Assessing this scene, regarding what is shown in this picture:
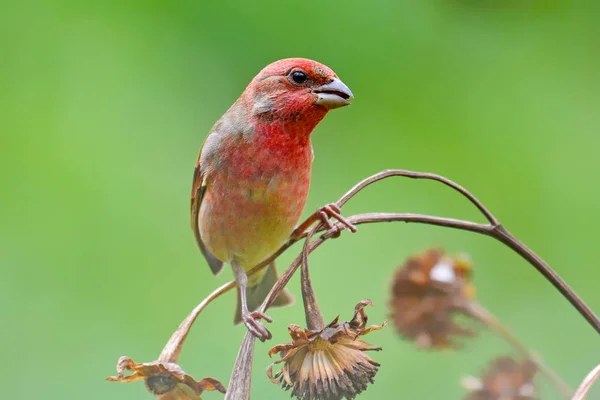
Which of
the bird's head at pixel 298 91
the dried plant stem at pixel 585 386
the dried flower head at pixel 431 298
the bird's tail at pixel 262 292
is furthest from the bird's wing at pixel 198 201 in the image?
the dried plant stem at pixel 585 386

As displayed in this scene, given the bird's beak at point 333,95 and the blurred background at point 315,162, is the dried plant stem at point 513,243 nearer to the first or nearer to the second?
the bird's beak at point 333,95

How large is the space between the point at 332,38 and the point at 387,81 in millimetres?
482

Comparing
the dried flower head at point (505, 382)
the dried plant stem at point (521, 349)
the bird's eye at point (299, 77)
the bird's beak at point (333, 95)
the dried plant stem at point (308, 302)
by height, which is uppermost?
the bird's eye at point (299, 77)

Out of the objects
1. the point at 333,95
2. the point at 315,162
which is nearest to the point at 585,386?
the point at 333,95

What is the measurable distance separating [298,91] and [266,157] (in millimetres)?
294

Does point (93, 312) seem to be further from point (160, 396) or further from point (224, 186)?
point (160, 396)

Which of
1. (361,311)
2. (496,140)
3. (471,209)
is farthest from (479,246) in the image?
(361,311)

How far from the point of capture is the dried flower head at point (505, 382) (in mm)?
2875

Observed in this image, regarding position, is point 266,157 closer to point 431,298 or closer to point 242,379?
point 431,298

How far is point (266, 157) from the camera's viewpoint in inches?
135

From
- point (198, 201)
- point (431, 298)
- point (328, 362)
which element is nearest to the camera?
point (328, 362)

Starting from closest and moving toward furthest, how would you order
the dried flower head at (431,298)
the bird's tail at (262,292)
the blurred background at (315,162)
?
1. the dried flower head at (431,298)
2. the bird's tail at (262,292)
3. the blurred background at (315,162)

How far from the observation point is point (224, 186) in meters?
3.54

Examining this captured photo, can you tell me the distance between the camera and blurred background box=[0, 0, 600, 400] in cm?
504
